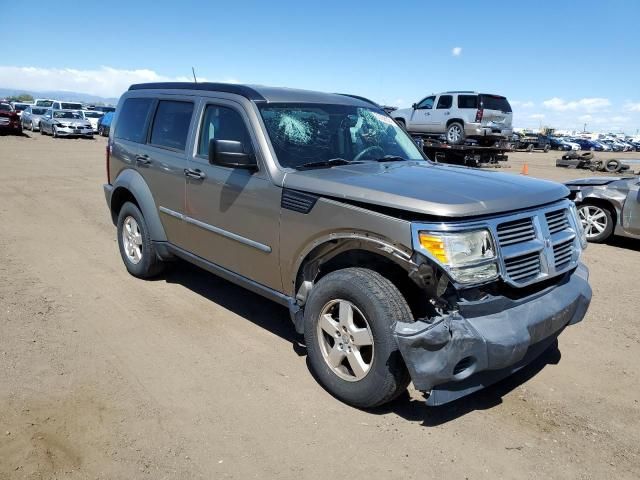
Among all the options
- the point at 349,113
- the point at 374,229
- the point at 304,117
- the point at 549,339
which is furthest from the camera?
the point at 349,113

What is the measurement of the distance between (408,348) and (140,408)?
5.65 feet

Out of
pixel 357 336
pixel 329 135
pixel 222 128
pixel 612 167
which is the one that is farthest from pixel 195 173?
pixel 612 167

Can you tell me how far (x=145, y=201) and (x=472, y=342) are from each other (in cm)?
367

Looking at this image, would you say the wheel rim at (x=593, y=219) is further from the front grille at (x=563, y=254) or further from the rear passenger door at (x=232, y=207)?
the rear passenger door at (x=232, y=207)

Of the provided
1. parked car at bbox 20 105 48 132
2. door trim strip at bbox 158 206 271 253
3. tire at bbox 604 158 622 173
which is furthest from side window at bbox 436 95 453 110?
parked car at bbox 20 105 48 132

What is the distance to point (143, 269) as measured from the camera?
18.5ft

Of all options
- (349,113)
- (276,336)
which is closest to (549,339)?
(276,336)

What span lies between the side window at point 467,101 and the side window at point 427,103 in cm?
127

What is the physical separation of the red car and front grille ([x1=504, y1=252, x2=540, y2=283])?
29.7 m

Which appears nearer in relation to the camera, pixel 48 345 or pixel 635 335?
pixel 48 345

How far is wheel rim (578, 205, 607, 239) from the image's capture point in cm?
838

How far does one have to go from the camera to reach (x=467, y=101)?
61.6 feet

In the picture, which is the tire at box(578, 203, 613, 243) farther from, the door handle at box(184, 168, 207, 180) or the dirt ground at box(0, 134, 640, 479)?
the door handle at box(184, 168, 207, 180)

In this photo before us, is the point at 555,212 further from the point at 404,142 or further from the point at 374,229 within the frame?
the point at 404,142
